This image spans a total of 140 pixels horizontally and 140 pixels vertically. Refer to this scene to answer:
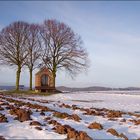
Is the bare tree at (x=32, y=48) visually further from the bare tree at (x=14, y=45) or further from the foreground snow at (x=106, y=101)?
the foreground snow at (x=106, y=101)

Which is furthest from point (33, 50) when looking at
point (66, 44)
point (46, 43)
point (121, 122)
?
point (121, 122)

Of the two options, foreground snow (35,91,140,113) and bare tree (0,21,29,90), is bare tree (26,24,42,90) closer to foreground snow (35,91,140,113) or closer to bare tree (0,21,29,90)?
bare tree (0,21,29,90)

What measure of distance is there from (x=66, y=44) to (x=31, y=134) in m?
41.9

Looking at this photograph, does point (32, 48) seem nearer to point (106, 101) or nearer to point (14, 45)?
point (14, 45)

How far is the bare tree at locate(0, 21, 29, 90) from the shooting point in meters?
47.9

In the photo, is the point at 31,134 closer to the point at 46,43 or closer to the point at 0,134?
the point at 0,134

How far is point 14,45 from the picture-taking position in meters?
48.1

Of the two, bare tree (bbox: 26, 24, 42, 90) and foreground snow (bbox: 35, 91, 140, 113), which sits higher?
bare tree (bbox: 26, 24, 42, 90)

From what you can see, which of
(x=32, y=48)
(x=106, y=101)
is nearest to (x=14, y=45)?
(x=32, y=48)

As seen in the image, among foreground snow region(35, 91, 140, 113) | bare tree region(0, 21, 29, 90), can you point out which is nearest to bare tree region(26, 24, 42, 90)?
bare tree region(0, 21, 29, 90)

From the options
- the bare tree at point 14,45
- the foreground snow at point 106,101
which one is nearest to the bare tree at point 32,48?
the bare tree at point 14,45

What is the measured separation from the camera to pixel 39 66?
49.8m

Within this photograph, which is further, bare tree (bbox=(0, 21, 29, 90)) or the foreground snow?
bare tree (bbox=(0, 21, 29, 90))

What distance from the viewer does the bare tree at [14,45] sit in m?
47.9
